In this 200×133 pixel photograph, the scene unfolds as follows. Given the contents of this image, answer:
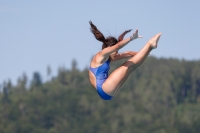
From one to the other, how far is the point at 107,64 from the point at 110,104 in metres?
126

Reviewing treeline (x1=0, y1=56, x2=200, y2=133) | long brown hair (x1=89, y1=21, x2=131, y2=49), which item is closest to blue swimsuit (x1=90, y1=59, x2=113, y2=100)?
long brown hair (x1=89, y1=21, x2=131, y2=49)

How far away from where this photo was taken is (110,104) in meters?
143

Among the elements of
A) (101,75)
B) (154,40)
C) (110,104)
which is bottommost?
(101,75)

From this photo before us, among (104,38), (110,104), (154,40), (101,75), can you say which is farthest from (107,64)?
(110,104)

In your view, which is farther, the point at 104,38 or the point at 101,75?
the point at 101,75

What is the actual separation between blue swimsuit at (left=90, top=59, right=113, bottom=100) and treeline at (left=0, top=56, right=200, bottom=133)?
105220 millimetres

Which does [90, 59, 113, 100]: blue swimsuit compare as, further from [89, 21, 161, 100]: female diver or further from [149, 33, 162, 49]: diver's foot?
[149, 33, 162, 49]: diver's foot

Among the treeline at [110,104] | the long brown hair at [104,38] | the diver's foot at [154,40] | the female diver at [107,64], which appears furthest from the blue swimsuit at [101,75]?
the treeline at [110,104]

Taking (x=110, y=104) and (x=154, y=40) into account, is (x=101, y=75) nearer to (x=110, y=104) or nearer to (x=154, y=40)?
(x=154, y=40)

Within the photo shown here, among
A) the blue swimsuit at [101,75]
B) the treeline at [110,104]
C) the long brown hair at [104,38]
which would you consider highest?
the treeline at [110,104]

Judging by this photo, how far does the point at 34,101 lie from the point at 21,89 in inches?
538

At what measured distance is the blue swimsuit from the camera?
17094mm

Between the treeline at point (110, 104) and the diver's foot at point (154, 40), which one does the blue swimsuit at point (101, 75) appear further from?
the treeline at point (110, 104)

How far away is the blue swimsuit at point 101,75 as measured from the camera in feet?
56.1
